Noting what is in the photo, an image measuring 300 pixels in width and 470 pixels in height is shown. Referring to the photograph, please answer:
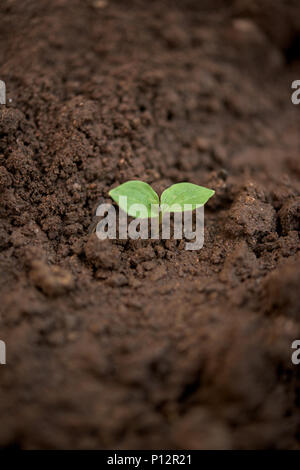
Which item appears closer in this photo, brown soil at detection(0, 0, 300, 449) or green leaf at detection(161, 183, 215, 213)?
brown soil at detection(0, 0, 300, 449)

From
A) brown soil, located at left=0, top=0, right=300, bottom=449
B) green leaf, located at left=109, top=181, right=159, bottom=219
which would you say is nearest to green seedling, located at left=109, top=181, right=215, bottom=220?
green leaf, located at left=109, top=181, right=159, bottom=219

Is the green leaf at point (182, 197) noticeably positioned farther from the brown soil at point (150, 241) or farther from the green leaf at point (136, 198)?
the brown soil at point (150, 241)

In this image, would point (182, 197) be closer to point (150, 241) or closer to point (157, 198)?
point (157, 198)

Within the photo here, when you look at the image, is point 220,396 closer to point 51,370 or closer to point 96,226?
point 51,370

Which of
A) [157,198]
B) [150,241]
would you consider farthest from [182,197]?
[150,241]

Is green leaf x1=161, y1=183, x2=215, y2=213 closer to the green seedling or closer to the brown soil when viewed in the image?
the green seedling

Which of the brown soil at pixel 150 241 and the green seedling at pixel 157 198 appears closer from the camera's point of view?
the brown soil at pixel 150 241

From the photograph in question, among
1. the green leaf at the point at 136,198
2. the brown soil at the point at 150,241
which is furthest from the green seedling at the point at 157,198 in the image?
the brown soil at the point at 150,241
